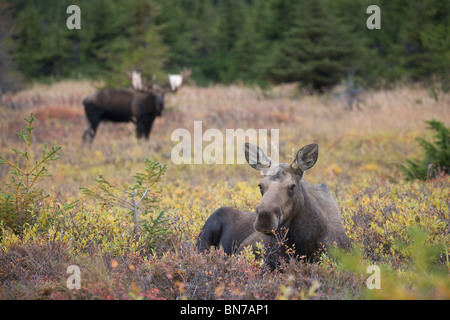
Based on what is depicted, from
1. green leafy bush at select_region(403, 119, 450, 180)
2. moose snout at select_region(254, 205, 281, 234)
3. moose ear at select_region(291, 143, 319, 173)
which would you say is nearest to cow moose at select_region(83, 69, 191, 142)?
green leafy bush at select_region(403, 119, 450, 180)

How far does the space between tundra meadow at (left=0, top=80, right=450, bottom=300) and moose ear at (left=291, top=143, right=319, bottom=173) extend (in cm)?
92

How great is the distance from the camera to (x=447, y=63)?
20672mm

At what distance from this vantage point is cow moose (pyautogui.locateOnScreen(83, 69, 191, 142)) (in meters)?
15.7

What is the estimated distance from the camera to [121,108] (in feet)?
53.0

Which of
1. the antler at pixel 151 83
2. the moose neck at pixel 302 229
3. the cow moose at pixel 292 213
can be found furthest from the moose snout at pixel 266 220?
the antler at pixel 151 83

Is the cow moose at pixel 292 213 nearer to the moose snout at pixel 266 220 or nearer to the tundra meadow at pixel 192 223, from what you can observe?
the moose snout at pixel 266 220

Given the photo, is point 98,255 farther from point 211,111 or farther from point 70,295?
point 211,111

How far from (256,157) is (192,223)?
1.76 meters

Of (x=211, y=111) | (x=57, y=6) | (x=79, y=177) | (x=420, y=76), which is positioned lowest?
(x=79, y=177)

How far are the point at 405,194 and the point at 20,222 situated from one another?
542 cm

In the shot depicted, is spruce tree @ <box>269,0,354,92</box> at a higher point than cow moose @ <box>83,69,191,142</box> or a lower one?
higher

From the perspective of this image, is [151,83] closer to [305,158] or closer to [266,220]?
[305,158]

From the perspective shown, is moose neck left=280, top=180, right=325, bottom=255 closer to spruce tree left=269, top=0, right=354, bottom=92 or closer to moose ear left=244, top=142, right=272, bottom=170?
moose ear left=244, top=142, right=272, bottom=170

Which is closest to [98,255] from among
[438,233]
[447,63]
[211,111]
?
[438,233]
